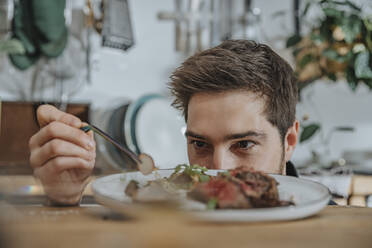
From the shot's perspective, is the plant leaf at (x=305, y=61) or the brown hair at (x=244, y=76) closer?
the brown hair at (x=244, y=76)

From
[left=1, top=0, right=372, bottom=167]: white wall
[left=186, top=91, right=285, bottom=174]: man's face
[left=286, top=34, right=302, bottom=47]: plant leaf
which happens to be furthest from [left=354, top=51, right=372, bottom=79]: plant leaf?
[left=186, top=91, right=285, bottom=174]: man's face

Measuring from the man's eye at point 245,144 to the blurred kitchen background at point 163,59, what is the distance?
253 millimetres

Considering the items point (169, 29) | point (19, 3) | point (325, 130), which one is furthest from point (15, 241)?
point (325, 130)

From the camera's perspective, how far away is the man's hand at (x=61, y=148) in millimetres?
218

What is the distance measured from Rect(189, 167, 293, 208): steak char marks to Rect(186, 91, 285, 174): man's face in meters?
0.17

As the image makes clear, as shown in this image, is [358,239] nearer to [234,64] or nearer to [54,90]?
[234,64]

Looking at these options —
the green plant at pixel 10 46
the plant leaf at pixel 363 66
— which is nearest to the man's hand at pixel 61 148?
the green plant at pixel 10 46

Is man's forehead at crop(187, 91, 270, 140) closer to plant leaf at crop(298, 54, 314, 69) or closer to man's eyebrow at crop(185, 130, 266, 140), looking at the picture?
man's eyebrow at crop(185, 130, 266, 140)

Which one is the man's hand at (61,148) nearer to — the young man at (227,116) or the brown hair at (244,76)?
the young man at (227,116)

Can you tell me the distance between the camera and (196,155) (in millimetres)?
409

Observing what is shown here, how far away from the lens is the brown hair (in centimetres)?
52

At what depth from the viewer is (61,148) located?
24cm

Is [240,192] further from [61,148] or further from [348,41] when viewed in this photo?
[348,41]

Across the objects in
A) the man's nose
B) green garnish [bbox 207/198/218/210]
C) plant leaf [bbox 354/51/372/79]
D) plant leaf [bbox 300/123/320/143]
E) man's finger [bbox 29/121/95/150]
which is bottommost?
plant leaf [bbox 300/123/320/143]
